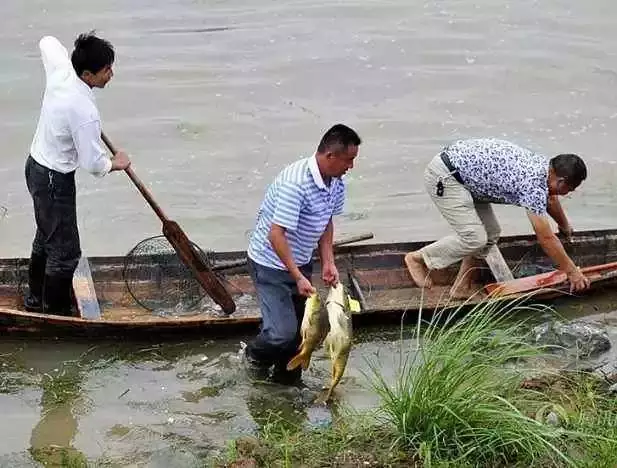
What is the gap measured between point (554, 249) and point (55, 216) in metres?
3.94

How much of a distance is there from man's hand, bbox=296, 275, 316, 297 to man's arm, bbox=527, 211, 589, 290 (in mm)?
2435

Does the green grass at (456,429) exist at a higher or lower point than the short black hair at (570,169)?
lower

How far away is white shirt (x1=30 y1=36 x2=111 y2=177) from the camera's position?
22.7ft

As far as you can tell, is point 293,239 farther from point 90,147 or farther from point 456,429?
point 456,429

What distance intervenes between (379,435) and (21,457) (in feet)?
7.68

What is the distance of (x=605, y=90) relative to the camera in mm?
14625

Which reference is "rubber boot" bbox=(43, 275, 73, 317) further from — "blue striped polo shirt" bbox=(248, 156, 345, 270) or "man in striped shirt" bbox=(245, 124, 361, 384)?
"blue striped polo shirt" bbox=(248, 156, 345, 270)

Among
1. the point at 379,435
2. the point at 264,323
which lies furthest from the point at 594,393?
the point at 264,323

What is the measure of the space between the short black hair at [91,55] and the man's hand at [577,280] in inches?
162

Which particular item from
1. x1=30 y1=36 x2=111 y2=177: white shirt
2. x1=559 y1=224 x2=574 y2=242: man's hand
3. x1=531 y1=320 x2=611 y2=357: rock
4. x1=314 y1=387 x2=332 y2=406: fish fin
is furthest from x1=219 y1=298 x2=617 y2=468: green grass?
x1=559 y1=224 x2=574 y2=242: man's hand

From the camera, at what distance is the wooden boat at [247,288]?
7.77m

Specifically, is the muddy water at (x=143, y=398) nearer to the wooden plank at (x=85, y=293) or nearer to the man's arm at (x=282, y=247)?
the wooden plank at (x=85, y=293)

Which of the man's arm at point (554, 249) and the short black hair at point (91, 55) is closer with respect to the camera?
the short black hair at point (91, 55)

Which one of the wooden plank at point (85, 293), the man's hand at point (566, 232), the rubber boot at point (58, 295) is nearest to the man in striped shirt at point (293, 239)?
the wooden plank at point (85, 293)
